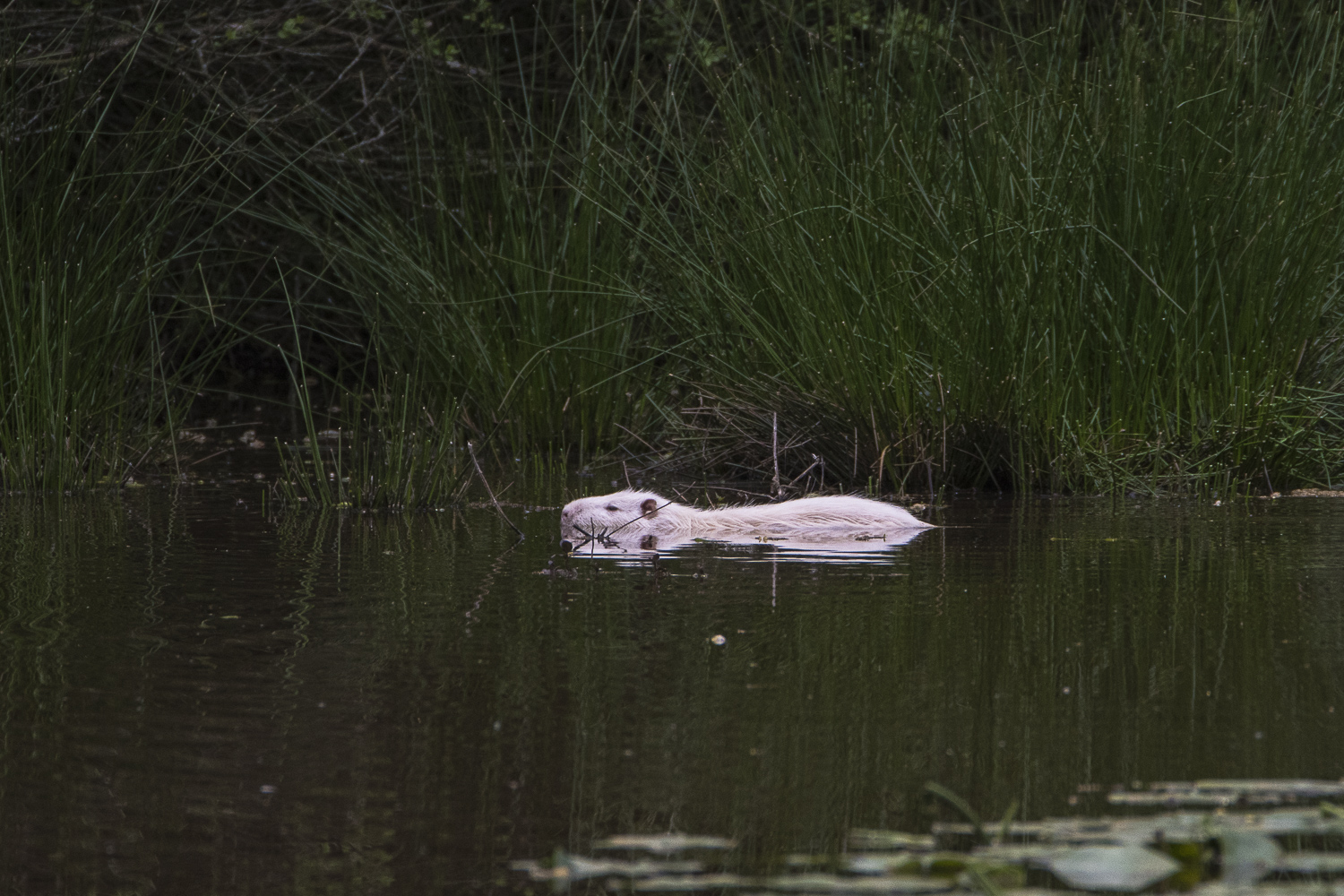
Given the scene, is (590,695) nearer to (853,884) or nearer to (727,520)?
(853,884)

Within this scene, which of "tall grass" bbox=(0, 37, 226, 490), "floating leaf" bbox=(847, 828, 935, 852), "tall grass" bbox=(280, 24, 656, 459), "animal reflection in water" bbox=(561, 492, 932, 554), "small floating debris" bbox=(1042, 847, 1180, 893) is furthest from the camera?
"tall grass" bbox=(280, 24, 656, 459)

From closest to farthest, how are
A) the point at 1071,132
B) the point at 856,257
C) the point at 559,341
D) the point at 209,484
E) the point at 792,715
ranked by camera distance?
the point at 792,715 → the point at 1071,132 → the point at 856,257 → the point at 209,484 → the point at 559,341

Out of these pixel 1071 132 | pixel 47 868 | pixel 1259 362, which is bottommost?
pixel 47 868

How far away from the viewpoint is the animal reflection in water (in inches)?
216

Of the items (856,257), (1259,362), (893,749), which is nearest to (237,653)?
(893,749)

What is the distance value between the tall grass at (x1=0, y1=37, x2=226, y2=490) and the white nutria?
8.16ft

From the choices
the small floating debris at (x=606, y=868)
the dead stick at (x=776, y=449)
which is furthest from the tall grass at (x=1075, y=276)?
the small floating debris at (x=606, y=868)

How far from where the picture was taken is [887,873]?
210cm

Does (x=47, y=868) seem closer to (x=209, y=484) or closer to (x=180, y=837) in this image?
(x=180, y=837)

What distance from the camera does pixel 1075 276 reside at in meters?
6.57

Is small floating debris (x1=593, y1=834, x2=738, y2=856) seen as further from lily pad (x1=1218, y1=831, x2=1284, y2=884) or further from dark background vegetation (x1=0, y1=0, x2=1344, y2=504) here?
dark background vegetation (x1=0, y1=0, x2=1344, y2=504)

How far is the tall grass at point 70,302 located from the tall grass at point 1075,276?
2.58 metres

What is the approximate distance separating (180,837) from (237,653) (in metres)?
1.28

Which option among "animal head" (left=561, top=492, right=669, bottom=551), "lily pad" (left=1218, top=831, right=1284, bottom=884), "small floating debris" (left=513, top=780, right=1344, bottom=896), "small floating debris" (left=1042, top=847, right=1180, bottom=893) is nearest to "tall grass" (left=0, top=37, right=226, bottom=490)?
"animal head" (left=561, top=492, right=669, bottom=551)
